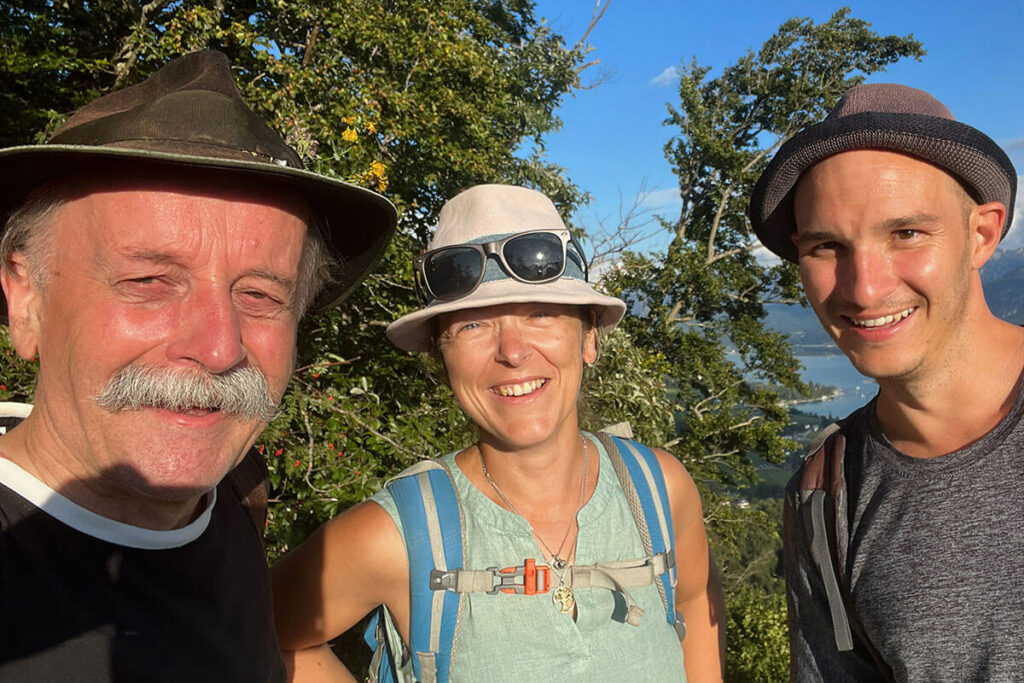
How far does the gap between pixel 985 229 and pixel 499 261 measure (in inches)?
58.8

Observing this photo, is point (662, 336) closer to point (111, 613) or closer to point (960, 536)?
point (960, 536)

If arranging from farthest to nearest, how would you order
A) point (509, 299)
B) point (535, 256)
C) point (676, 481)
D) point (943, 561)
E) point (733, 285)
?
point (733, 285) → point (676, 481) → point (535, 256) → point (509, 299) → point (943, 561)

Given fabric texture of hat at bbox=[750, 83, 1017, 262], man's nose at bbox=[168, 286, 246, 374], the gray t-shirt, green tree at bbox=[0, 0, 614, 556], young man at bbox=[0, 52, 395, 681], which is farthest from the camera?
green tree at bbox=[0, 0, 614, 556]

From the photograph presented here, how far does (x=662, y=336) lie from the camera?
15695 millimetres

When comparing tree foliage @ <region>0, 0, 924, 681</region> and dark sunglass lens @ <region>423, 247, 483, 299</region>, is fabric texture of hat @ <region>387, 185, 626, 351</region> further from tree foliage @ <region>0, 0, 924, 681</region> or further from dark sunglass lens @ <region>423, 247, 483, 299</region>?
tree foliage @ <region>0, 0, 924, 681</region>

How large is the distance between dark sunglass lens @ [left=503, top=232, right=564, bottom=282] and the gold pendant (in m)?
0.97

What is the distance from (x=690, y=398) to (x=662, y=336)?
227 centimetres

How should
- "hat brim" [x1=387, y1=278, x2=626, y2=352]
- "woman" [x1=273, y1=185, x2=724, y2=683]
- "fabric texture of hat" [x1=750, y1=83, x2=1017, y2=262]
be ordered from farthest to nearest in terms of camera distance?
"hat brim" [x1=387, y1=278, x2=626, y2=352] → "woman" [x1=273, y1=185, x2=724, y2=683] → "fabric texture of hat" [x1=750, y1=83, x2=1017, y2=262]

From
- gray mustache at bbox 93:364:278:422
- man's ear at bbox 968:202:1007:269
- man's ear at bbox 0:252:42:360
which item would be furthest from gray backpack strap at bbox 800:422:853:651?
man's ear at bbox 0:252:42:360

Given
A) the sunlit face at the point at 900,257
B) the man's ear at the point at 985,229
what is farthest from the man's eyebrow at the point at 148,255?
the man's ear at the point at 985,229

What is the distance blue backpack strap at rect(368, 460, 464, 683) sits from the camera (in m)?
1.73

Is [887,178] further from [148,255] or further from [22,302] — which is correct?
[22,302]

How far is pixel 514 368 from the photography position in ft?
6.50

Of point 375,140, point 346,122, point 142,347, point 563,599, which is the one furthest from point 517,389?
point 375,140
